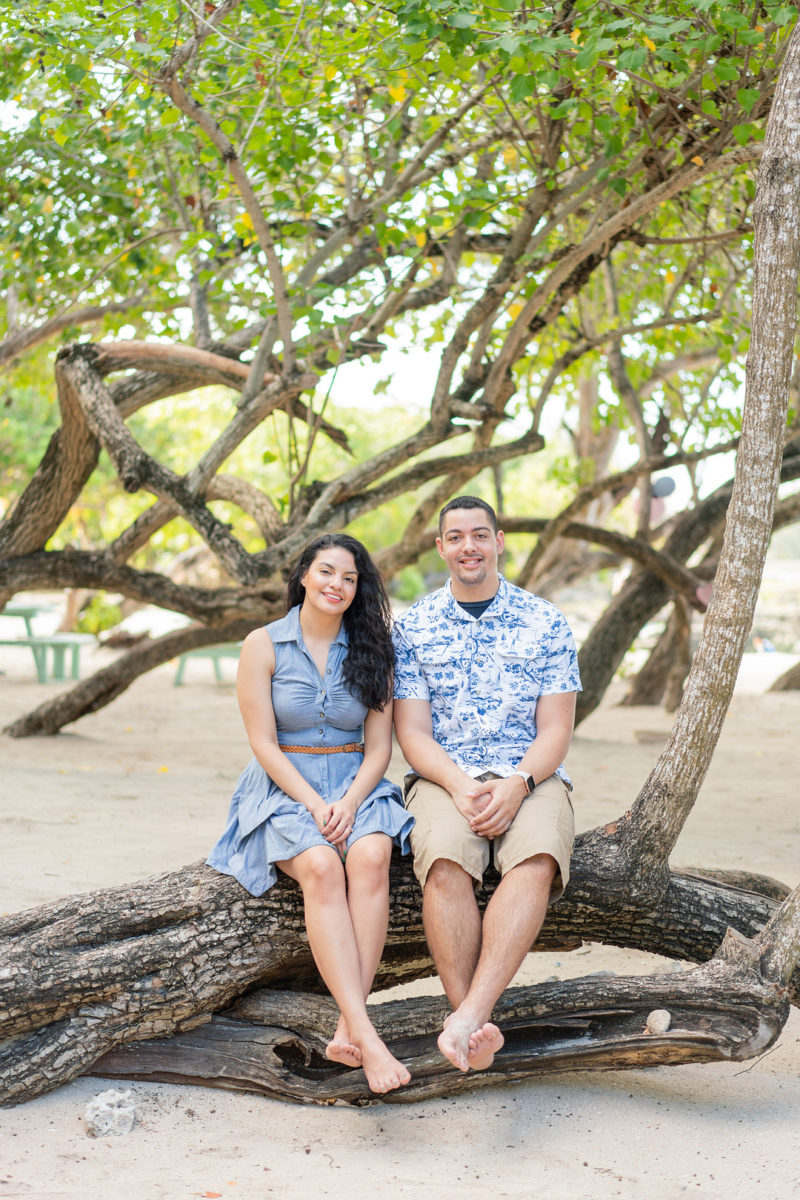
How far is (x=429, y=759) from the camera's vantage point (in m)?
3.12

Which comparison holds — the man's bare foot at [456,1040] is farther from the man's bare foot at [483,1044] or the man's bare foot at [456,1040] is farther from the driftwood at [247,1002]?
the driftwood at [247,1002]

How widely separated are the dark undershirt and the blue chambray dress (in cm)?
38

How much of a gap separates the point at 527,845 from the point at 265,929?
731mm

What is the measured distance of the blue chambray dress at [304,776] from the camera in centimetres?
291

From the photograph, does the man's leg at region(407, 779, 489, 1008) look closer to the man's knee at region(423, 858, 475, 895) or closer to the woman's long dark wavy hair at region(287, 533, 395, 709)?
the man's knee at region(423, 858, 475, 895)

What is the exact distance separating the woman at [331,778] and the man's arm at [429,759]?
6 centimetres

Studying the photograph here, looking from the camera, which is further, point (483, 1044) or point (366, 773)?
point (366, 773)

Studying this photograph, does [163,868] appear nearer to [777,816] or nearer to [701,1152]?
[701,1152]

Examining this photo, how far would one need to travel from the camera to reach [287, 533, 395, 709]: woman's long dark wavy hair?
3166mm

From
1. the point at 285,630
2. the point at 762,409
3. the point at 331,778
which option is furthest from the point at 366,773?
the point at 762,409

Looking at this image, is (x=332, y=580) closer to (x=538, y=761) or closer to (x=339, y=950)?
(x=538, y=761)

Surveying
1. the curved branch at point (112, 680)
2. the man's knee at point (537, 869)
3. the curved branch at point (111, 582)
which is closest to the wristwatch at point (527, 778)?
the man's knee at point (537, 869)

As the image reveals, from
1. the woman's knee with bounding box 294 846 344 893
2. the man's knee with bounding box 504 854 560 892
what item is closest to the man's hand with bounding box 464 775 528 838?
the man's knee with bounding box 504 854 560 892

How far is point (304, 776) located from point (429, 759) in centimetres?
36
